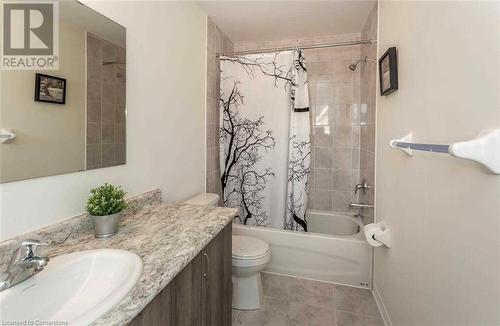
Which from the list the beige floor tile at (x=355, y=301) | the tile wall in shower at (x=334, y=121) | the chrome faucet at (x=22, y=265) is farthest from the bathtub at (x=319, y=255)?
the chrome faucet at (x=22, y=265)

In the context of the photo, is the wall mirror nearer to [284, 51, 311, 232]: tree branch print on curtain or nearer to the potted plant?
the potted plant

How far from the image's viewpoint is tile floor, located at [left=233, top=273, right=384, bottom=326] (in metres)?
1.69

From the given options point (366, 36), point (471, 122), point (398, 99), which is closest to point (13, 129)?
point (471, 122)

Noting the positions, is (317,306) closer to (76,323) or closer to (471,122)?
(471,122)

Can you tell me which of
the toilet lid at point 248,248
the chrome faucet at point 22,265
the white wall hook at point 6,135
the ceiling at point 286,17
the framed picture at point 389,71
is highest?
the ceiling at point 286,17

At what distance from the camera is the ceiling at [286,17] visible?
2100 millimetres

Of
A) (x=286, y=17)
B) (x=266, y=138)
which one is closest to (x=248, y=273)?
(x=266, y=138)

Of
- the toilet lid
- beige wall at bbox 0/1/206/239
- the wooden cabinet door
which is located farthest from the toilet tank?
the wooden cabinet door

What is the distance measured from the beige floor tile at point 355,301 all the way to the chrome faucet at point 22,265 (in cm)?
183

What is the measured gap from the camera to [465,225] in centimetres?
83

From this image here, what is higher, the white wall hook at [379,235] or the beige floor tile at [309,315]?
the white wall hook at [379,235]

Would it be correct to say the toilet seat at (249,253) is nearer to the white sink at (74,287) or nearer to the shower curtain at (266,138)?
the shower curtain at (266,138)

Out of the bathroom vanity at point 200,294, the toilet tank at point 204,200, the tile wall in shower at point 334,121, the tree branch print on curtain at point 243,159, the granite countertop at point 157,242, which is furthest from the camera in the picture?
the tile wall in shower at point 334,121

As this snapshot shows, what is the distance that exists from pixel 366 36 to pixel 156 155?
225 centimetres
